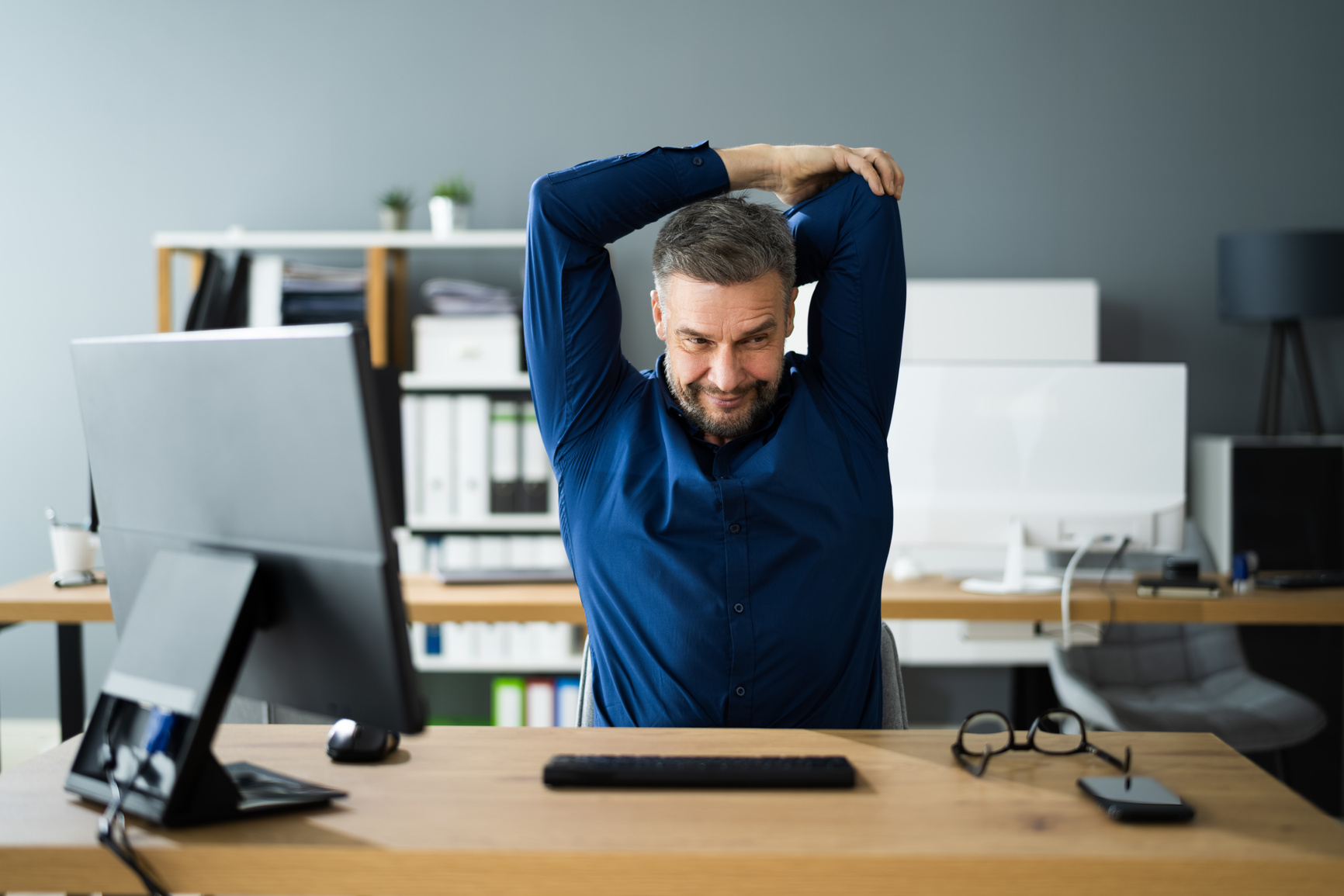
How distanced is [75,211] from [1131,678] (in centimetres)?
387

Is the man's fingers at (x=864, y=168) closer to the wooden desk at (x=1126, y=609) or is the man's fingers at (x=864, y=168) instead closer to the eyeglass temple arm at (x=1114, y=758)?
the eyeglass temple arm at (x=1114, y=758)

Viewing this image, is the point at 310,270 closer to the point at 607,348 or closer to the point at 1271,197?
the point at 607,348

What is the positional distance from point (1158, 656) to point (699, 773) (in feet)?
8.19

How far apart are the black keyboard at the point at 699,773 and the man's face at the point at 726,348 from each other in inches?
20.6

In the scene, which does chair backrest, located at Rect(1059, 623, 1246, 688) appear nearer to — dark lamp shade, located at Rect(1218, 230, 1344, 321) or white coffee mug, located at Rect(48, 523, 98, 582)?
dark lamp shade, located at Rect(1218, 230, 1344, 321)

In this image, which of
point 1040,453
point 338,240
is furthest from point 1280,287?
point 338,240

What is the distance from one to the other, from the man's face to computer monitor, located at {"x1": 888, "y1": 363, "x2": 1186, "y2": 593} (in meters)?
1.25

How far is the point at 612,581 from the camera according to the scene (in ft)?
4.61

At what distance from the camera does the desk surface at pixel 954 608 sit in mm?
2623

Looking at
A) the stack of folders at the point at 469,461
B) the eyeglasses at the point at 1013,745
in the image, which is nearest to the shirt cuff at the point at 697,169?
the eyeglasses at the point at 1013,745

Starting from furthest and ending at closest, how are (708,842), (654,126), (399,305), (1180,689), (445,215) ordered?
(654,126), (399,305), (445,215), (1180,689), (708,842)

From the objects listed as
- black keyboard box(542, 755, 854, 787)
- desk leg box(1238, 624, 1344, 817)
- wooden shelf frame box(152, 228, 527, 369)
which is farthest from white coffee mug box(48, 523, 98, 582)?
desk leg box(1238, 624, 1344, 817)

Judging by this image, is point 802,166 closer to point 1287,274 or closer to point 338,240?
point 338,240

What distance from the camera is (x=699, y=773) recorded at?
1.06 m
